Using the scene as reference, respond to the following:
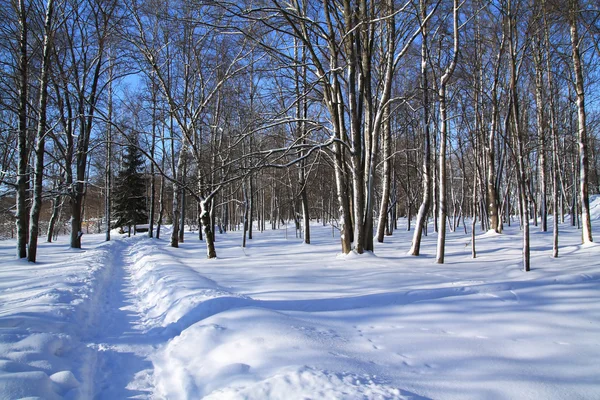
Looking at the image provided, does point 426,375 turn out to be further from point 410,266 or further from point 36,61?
point 36,61

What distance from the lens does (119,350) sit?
414cm

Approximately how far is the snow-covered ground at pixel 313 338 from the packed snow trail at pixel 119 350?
0.02m

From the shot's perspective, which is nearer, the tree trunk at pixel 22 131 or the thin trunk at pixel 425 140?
the thin trunk at pixel 425 140

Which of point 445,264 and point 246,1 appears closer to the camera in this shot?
point 445,264

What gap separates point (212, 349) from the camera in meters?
3.60

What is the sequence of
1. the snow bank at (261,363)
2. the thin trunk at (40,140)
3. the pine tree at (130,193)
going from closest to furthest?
1. the snow bank at (261,363)
2. the thin trunk at (40,140)
3. the pine tree at (130,193)

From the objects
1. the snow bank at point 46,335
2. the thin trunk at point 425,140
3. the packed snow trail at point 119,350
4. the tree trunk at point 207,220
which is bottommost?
the packed snow trail at point 119,350

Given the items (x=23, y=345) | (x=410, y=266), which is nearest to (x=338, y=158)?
(x=410, y=266)

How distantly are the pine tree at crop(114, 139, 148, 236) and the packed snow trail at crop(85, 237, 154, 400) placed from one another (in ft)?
99.4

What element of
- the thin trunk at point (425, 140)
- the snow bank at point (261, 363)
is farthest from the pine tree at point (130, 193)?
the snow bank at point (261, 363)

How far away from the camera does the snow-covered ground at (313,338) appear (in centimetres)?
279

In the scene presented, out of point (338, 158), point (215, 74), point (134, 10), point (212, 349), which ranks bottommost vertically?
point (212, 349)

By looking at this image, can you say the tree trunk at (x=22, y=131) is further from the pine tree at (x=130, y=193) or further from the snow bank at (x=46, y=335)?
the pine tree at (x=130, y=193)

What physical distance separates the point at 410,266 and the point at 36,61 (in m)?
15.7
